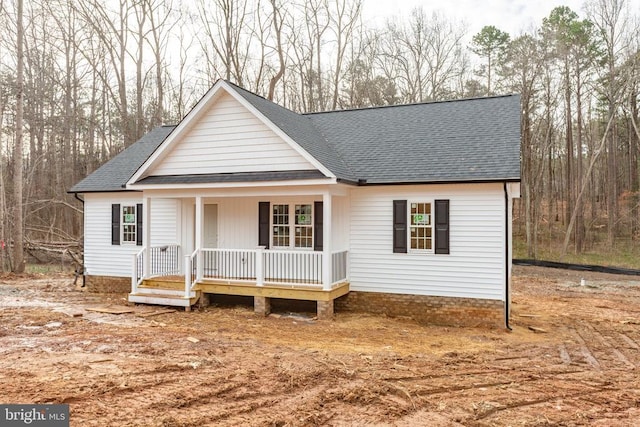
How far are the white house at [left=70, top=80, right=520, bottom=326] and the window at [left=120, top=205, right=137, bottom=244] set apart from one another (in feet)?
1.17

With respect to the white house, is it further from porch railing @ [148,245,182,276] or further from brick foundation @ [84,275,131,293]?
brick foundation @ [84,275,131,293]

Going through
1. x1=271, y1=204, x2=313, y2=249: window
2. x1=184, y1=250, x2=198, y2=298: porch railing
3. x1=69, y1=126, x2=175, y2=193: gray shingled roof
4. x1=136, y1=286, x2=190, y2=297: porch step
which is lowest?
x1=136, y1=286, x2=190, y2=297: porch step

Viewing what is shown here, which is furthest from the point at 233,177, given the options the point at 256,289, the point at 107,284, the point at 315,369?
the point at 107,284

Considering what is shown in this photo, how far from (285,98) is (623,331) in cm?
2389

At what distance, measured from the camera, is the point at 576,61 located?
25891 millimetres

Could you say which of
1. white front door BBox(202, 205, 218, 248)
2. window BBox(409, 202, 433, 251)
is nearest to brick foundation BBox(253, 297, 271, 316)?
white front door BBox(202, 205, 218, 248)

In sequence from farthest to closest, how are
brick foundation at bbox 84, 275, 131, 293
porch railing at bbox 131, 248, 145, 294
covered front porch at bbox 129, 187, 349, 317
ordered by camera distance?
1. brick foundation at bbox 84, 275, 131, 293
2. porch railing at bbox 131, 248, 145, 294
3. covered front porch at bbox 129, 187, 349, 317

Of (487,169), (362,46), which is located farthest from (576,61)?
(487,169)

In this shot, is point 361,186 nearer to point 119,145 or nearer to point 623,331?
point 623,331

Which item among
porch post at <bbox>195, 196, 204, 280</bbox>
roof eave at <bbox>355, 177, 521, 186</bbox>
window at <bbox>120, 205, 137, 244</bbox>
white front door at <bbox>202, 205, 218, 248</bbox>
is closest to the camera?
roof eave at <bbox>355, 177, 521, 186</bbox>

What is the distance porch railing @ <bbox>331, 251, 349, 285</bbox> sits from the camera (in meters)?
11.4

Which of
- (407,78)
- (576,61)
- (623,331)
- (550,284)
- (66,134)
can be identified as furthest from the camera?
(407,78)

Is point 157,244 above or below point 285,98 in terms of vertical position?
below

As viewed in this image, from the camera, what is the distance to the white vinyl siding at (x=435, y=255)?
1066 centimetres
